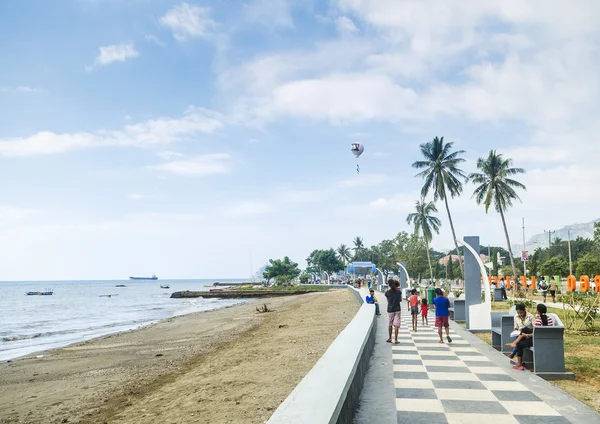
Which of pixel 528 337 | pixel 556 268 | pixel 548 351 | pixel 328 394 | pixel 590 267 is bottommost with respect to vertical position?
pixel 548 351

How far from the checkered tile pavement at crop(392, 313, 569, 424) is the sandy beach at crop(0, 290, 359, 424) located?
6.68 ft

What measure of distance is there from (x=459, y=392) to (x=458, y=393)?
6 centimetres

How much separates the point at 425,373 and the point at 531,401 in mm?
1831

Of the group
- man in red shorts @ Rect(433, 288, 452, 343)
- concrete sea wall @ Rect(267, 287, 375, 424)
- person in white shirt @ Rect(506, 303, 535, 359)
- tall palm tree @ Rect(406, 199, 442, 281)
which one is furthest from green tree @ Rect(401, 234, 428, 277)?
concrete sea wall @ Rect(267, 287, 375, 424)

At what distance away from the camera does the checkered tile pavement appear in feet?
16.4

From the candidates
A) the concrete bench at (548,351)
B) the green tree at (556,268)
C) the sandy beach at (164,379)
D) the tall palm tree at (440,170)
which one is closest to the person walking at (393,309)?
the sandy beach at (164,379)

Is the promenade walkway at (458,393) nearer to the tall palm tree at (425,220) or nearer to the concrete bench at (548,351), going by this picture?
the concrete bench at (548,351)

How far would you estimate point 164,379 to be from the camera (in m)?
11.3

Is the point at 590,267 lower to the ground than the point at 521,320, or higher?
higher

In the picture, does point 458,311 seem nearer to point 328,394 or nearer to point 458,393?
point 458,393

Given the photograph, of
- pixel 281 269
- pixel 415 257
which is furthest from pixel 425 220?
pixel 281 269

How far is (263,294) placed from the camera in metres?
73.9

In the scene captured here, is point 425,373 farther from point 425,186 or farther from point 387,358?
point 425,186

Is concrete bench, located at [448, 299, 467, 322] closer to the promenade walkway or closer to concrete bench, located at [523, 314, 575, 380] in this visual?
the promenade walkway
